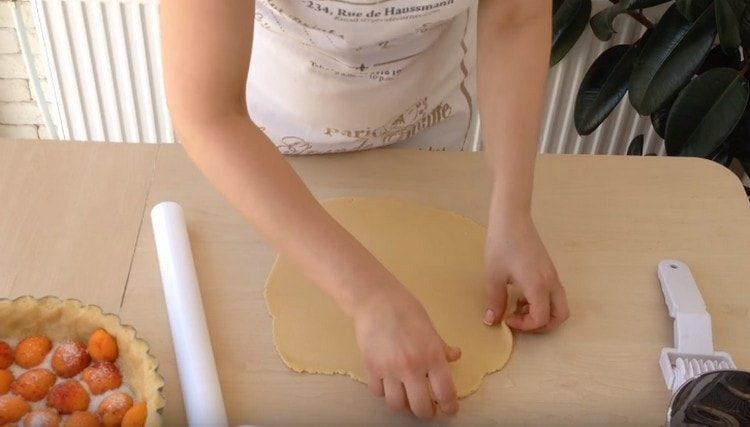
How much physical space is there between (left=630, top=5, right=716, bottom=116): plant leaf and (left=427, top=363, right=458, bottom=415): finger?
852 mm

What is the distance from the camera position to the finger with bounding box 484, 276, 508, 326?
0.73m

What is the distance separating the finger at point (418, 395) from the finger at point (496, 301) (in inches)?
5.2

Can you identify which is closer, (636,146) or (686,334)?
(686,334)

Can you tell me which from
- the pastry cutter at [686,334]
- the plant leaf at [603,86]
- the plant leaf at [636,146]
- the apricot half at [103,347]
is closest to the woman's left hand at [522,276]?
the pastry cutter at [686,334]

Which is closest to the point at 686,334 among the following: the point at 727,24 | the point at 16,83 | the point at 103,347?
the point at 103,347

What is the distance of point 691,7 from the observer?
1.24 m

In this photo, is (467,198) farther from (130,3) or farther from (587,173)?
(130,3)

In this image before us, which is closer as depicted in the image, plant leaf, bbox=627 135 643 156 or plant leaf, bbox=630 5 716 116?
plant leaf, bbox=630 5 716 116

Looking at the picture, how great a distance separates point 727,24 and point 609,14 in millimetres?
204

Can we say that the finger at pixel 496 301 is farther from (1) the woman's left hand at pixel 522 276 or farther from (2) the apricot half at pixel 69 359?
(2) the apricot half at pixel 69 359

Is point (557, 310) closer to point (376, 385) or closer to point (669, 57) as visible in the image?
point (376, 385)

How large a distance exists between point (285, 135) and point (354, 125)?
8 cm

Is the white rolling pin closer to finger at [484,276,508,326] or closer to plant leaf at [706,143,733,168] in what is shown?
finger at [484,276,508,326]

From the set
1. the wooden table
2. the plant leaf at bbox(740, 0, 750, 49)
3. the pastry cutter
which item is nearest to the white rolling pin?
the wooden table
